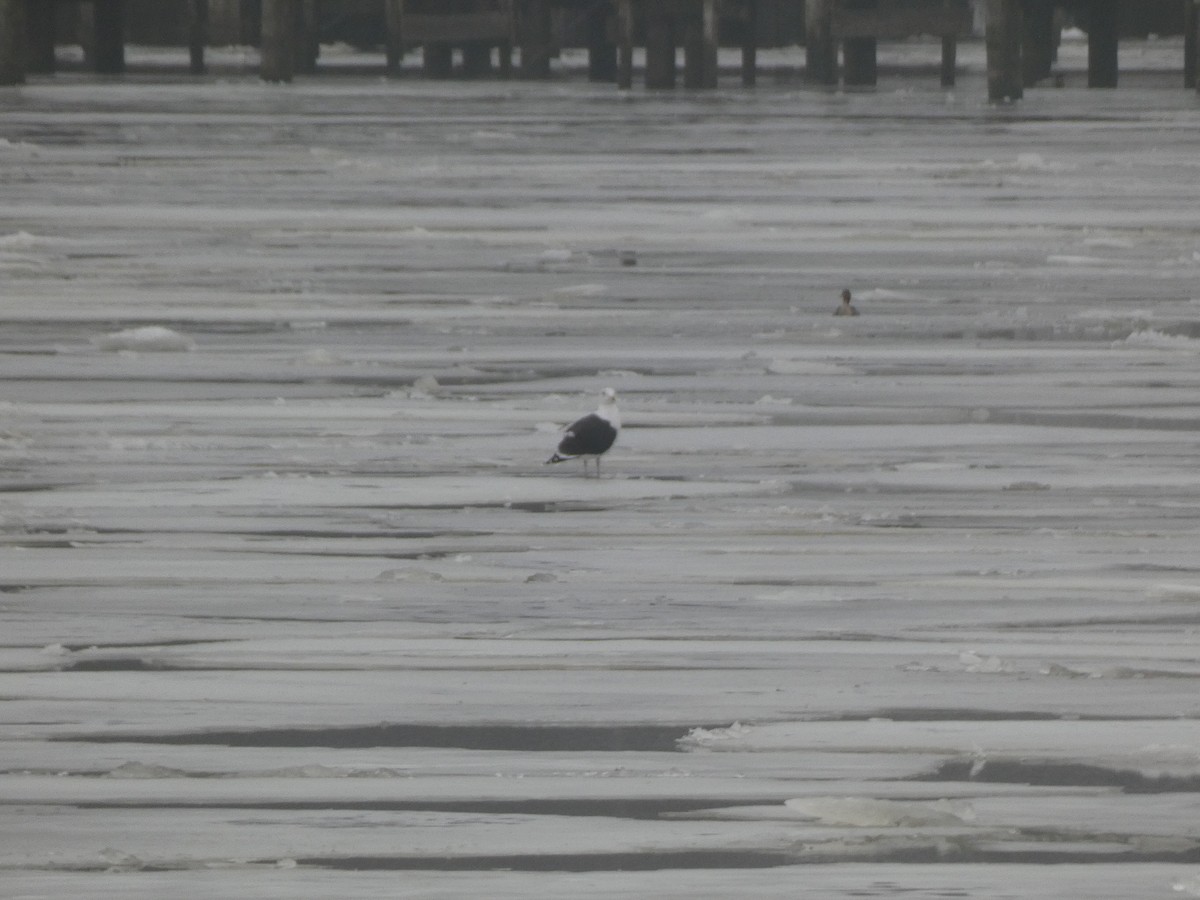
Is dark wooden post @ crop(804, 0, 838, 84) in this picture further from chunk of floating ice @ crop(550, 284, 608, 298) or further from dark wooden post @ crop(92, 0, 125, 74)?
chunk of floating ice @ crop(550, 284, 608, 298)

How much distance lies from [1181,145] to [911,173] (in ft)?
7.43

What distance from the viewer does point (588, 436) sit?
17.4 ft

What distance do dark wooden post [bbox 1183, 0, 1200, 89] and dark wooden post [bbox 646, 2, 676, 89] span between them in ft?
13.5

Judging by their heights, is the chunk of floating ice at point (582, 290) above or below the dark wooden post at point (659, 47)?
below

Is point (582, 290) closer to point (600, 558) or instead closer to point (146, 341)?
point (146, 341)

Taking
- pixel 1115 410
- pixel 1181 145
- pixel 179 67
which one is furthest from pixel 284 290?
pixel 179 67

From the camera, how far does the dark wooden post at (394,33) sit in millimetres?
24219

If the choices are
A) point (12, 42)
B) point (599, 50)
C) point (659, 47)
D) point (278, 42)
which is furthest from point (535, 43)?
point (12, 42)

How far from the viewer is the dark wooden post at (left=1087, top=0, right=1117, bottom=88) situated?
2073 centimetres

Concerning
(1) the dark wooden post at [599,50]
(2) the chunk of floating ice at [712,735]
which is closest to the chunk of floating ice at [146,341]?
(2) the chunk of floating ice at [712,735]

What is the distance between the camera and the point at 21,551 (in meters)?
4.73

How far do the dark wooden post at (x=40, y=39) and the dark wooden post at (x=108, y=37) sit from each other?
426 millimetres

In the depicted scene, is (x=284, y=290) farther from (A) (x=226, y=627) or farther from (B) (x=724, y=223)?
(A) (x=226, y=627)

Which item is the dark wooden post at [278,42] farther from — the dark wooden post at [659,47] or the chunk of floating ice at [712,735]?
the chunk of floating ice at [712,735]
